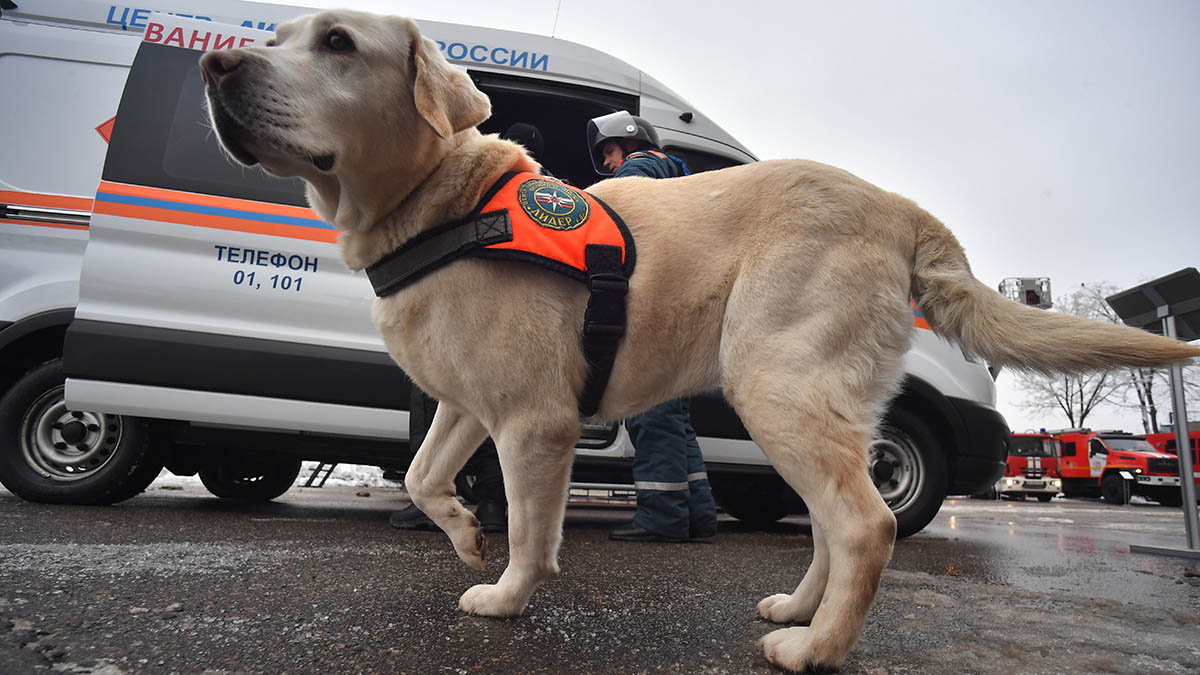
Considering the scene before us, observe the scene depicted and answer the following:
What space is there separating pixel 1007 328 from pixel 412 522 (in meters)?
3.08

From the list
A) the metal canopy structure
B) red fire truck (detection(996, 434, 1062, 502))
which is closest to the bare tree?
red fire truck (detection(996, 434, 1062, 502))

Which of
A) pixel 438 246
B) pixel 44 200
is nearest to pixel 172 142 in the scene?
pixel 44 200

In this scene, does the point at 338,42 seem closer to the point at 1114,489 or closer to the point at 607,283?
the point at 607,283

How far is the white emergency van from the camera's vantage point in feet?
11.1

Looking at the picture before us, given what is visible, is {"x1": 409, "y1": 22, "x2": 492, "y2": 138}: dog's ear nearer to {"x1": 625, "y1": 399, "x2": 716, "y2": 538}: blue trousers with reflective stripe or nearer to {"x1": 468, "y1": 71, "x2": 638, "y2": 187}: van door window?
{"x1": 625, "y1": 399, "x2": 716, "y2": 538}: blue trousers with reflective stripe

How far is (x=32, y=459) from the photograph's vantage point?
140 inches

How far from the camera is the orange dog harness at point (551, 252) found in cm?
177

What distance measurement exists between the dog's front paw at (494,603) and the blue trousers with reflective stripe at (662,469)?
1.76 meters

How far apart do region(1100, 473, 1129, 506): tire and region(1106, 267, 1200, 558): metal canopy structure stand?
53.8 ft

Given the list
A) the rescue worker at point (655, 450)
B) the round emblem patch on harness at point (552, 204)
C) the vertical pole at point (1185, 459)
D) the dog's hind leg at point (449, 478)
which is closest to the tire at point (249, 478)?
the rescue worker at point (655, 450)

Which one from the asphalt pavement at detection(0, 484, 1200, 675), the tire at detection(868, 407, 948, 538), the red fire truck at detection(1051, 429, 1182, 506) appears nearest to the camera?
the asphalt pavement at detection(0, 484, 1200, 675)

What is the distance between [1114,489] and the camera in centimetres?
1777

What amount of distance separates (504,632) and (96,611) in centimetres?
101

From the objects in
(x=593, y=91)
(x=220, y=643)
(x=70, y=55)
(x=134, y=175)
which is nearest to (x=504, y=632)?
(x=220, y=643)
